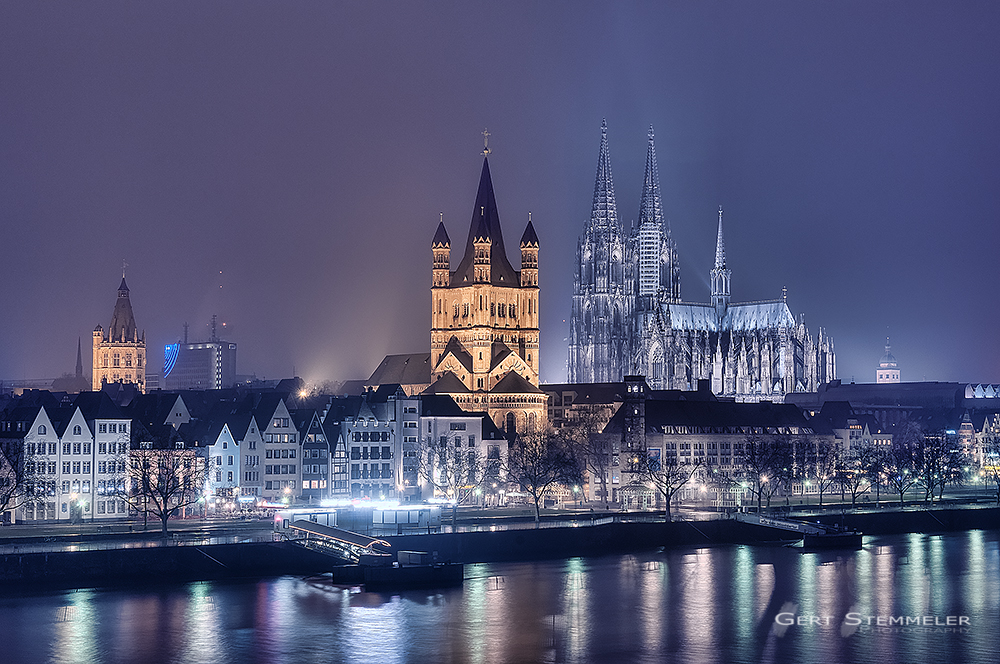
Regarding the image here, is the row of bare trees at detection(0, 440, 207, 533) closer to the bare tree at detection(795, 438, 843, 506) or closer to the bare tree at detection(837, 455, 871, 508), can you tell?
the bare tree at detection(837, 455, 871, 508)

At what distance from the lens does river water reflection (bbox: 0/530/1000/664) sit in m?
80.6

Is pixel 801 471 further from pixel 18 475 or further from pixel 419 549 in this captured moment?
pixel 18 475

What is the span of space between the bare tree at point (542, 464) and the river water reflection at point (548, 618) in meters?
34.6

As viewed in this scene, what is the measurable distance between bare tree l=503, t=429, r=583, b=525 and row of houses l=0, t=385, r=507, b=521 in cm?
476

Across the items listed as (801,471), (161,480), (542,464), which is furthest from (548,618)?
(801,471)

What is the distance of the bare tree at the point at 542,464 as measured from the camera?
15075 centimetres

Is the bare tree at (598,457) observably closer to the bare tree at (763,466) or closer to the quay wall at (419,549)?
the bare tree at (763,466)

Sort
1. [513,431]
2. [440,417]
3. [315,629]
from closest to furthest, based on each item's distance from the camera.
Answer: [315,629] < [440,417] < [513,431]

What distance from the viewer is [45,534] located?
110750 millimetres


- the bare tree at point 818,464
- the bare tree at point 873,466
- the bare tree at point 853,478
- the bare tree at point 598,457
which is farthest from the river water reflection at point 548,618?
the bare tree at point 818,464

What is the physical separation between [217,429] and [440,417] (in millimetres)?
37605

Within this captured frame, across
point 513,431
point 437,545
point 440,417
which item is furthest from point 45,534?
point 513,431

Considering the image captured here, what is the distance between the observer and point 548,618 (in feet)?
297

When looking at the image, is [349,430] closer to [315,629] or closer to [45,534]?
[45,534]
